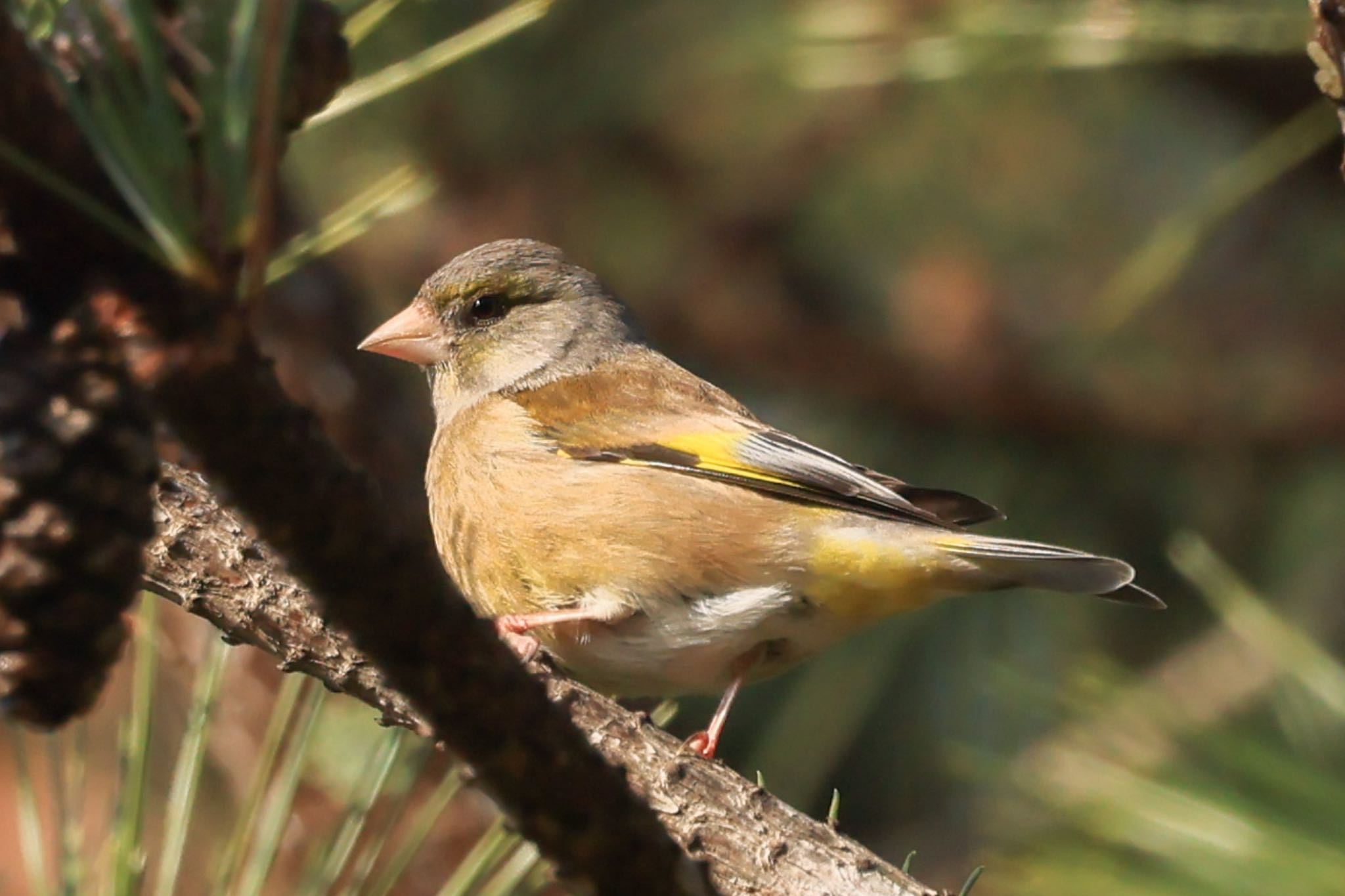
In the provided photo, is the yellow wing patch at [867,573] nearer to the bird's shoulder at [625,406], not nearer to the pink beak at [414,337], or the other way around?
the bird's shoulder at [625,406]

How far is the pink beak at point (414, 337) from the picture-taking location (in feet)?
12.7

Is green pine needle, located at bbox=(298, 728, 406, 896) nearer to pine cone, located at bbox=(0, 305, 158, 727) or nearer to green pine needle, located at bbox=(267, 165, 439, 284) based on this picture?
green pine needle, located at bbox=(267, 165, 439, 284)

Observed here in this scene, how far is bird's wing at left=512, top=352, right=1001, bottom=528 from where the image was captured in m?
3.40

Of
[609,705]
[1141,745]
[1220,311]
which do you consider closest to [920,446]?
[1220,311]

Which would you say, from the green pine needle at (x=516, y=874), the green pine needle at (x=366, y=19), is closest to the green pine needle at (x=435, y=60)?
the green pine needle at (x=366, y=19)

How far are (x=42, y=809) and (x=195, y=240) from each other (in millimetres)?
3958

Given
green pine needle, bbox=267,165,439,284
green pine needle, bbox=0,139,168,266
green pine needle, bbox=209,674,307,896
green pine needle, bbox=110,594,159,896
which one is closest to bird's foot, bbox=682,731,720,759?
green pine needle, bbox=209,674,307,896

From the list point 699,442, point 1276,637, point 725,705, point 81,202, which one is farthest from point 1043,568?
point 81,202

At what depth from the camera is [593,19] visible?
496cm

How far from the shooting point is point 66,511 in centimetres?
114

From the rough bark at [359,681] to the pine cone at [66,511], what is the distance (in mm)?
881

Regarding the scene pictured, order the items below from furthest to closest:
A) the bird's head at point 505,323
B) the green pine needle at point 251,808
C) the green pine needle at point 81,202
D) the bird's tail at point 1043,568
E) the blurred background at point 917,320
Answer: the bird's head at point 505,323, the blurred background at point 917,320, the bird's tail at point 1043,568, the green pine needle at point 251,808, the green pine needle at point 81,202

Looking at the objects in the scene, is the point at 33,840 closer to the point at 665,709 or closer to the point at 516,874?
Result: the point at 516,874

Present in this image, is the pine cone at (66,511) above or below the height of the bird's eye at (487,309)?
below
